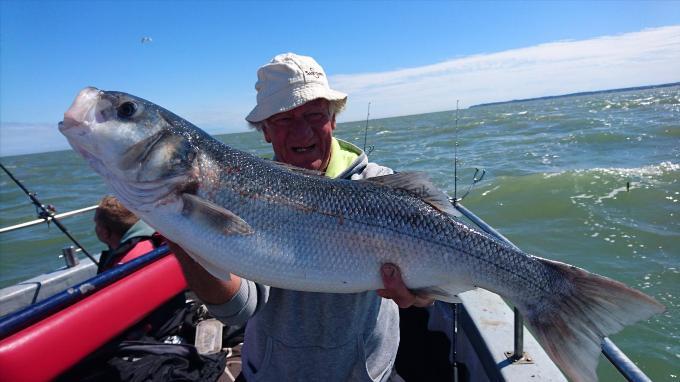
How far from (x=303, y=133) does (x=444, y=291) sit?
1453mm

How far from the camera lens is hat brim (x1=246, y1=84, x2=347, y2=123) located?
2.96m

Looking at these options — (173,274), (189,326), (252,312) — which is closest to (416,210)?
(252,312)

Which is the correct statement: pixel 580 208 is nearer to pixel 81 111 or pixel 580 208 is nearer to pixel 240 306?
pixel 240 306

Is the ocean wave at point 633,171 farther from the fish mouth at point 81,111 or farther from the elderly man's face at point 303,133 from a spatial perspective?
the fish mouth at point 81,111

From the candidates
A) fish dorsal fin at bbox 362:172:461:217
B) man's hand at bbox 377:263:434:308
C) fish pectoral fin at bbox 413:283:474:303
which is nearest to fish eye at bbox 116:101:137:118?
fish dorsal fin at bbox 362:172:461:217

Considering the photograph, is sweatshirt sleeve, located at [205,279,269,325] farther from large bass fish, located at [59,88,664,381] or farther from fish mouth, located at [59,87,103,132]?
fish mouth, located at [59,87,103,132]

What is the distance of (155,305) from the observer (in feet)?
14.4

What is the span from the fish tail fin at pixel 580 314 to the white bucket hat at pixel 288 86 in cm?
182

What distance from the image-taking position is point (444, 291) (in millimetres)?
2459

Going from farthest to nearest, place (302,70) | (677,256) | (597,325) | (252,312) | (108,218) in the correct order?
(677,256)
(108,218)
(302,70)
(252,312)
(597,325)

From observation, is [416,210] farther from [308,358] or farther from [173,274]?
[173,274]

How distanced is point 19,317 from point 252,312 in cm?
179

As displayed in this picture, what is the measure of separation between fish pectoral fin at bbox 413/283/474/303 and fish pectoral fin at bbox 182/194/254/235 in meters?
1.09

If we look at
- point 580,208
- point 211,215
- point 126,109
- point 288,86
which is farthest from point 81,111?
point 580,208
